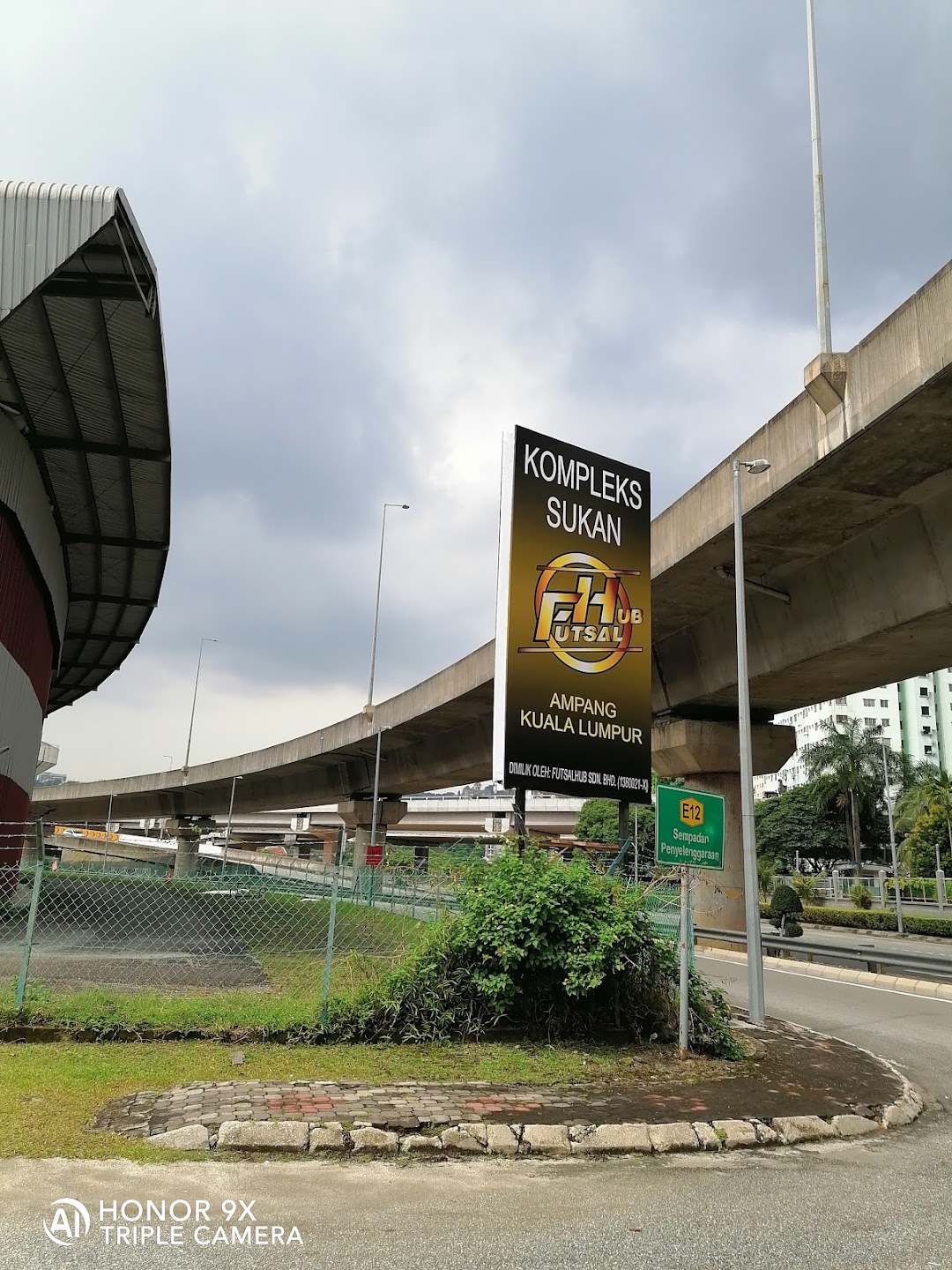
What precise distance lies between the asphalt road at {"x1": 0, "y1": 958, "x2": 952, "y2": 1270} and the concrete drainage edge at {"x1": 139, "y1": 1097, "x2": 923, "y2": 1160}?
18 cm

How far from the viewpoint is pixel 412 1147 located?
5867 mm

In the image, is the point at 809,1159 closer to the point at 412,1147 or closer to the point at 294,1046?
the point at 412,1147

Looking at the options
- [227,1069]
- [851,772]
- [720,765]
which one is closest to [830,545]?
[720,765]

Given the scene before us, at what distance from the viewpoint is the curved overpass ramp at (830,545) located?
36.7 feet

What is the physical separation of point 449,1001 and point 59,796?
88848mm

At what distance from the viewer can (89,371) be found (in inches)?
843

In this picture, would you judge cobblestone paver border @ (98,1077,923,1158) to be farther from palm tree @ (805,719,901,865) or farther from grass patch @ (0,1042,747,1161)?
palm tree @ (805,719,901,865)

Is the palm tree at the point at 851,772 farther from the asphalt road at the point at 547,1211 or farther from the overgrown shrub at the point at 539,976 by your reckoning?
the asphalt road at the point at 547,1211

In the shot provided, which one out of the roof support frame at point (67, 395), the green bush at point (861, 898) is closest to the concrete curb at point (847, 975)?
the roof support frame at point (67, 395)

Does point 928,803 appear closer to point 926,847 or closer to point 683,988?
point 926,847

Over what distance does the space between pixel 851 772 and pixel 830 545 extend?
74.6m

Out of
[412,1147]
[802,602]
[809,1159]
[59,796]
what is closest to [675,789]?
[809,1159]

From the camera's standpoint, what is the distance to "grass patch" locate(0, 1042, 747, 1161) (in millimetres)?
5828

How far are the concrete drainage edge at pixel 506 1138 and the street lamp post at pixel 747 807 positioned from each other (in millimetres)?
4242
